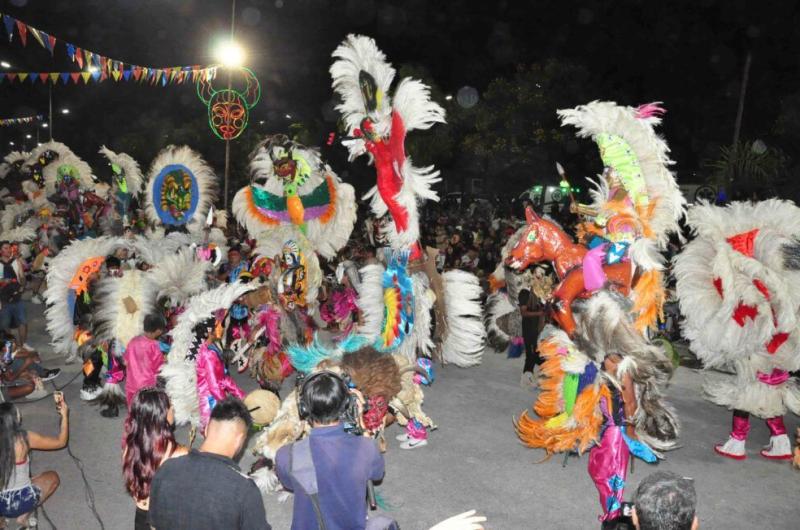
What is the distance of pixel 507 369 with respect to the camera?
8430 millimetres

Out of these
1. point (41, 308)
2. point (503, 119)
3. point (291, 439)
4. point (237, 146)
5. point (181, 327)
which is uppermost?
point (503, 119)

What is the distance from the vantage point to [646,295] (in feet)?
16.4

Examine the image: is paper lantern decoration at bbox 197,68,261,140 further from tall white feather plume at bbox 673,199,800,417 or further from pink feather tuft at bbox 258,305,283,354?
tall white feather plume at bbox 673,199,800,417

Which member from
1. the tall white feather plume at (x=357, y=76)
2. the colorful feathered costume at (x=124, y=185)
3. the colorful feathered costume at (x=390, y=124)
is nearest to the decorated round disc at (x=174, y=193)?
the tall white feather plume at (x=357, y=76)

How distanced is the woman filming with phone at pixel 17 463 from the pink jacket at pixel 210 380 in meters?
1.02

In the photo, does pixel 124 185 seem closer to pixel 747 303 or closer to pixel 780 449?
pixel 747 303

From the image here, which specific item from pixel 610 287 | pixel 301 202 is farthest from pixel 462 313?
pixel 301 202

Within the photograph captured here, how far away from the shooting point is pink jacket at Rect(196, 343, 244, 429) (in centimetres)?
461

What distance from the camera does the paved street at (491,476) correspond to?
14.9ft

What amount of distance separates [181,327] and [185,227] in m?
4.85

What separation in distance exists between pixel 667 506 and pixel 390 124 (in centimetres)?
411

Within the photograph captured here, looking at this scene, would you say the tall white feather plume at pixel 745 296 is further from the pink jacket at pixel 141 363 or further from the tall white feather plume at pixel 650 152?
the pink jacket at pixel 141 363

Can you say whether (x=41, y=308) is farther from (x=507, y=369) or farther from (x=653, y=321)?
(x=653, y=321)

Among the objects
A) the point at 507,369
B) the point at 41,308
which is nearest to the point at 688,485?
the point at 507,369
